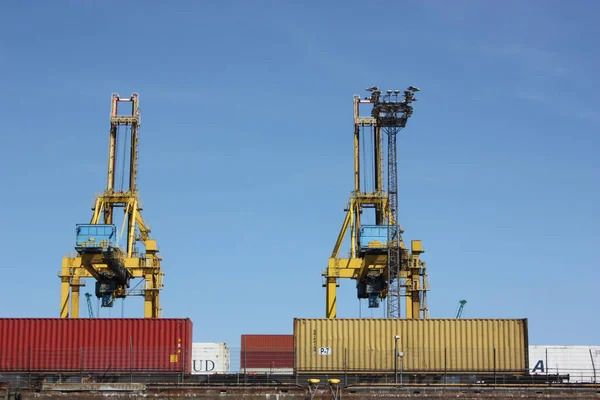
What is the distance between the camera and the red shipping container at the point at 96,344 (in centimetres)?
4403

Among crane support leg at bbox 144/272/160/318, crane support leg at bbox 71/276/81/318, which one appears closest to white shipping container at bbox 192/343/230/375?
crane support leg at bbox 144/272/160/318

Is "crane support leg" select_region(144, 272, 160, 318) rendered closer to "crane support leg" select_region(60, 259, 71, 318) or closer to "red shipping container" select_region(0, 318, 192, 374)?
"crane support leg" select_region(60, 259, 71, 318)

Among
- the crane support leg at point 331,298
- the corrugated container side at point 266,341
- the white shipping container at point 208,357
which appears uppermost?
the crane support leg at point 331,298

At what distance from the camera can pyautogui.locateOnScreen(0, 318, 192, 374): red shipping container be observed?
144 ft

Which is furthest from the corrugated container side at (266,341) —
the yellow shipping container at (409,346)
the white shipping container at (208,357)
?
the yellow shipping container at (409,346)

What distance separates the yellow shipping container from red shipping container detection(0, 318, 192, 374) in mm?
6014

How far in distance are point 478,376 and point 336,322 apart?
23.7 ft

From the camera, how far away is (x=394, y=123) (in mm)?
70312

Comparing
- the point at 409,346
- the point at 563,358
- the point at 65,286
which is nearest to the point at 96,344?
the point at 409,346

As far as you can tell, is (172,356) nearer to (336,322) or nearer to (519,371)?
(336,322)

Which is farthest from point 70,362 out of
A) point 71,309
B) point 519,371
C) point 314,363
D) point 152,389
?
point 71,309

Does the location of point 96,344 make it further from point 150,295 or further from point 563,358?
point 563,358

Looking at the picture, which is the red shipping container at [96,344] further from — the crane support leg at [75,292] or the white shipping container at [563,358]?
the white shipping container at [563,358]

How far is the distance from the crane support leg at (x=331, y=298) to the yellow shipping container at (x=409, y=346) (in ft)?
76.9
